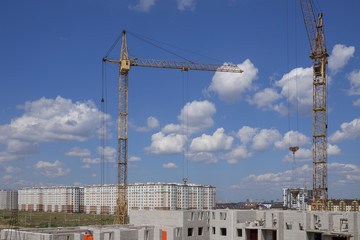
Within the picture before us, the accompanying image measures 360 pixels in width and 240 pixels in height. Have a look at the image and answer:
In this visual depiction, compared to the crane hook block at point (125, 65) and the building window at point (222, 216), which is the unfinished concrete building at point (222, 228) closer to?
the building window at point (222, 216)

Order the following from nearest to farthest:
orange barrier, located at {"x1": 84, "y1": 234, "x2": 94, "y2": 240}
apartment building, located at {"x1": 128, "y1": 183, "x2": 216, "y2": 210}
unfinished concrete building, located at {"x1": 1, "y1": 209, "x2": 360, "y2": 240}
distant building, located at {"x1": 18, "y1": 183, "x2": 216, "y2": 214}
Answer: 1. unfinished concrete building, located at {"x1": 1, "y1": 209, "x2": 360, "y2": 240}
2. orange barrier, located at {"x1": 84, "y1": 234, "x2": 94, "y2": 240}
3. apartment building, located at {"x1": 128, "y1": 183, "x2": 216, "y2": 210}
4. distant building, located at {"x1": 18, "y1": 183, "x2": 216, "y2": 214}

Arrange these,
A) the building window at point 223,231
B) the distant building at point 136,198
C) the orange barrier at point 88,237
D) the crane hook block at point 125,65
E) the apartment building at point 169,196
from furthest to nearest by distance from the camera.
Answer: the distant building at point 136,198, the apartment building at point 169,196, the crane hook block at point 125,65, the building window at point 223,231, the orange barrier at point 88,237

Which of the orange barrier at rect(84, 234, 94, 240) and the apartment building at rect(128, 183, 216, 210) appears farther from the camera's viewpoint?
the apartment building at rect(128, 183, 216, 210)

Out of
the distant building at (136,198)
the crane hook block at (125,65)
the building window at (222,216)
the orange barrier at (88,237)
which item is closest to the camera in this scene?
the orange barrier at (88,237)

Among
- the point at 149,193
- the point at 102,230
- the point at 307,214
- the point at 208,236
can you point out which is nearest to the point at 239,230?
the point at 208,236

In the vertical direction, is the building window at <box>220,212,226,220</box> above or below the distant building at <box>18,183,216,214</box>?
above

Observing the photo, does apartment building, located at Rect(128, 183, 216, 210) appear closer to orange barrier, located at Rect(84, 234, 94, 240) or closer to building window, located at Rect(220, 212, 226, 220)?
building window, located at Rect(220, 212, 226, 220)

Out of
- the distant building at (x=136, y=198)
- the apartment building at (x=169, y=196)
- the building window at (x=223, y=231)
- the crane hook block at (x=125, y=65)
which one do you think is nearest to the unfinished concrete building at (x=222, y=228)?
the building window at (x=223, y=231)

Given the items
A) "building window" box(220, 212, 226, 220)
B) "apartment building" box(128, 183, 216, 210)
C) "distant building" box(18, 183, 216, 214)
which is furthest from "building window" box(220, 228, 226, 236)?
"distant building" box(18, 183, 216, 214)

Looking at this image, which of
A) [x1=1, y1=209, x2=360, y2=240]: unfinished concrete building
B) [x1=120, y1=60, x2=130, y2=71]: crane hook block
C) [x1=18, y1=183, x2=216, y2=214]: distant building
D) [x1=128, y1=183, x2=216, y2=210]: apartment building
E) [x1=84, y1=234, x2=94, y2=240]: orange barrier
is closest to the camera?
[x1=1, y1=209, x2=360, y2=240]: unfinished concrete building

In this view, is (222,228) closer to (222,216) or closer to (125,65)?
(222,216)

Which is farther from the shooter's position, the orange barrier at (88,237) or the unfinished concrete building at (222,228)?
the orange barrier at (88,237)

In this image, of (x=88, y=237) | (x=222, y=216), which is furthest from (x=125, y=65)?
(x=88, y=237)

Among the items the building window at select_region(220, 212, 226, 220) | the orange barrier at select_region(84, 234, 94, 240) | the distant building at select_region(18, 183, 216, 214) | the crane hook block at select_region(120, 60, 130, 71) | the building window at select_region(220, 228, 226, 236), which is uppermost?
the crane hook block at select_region(120, 60, 130, 71)
